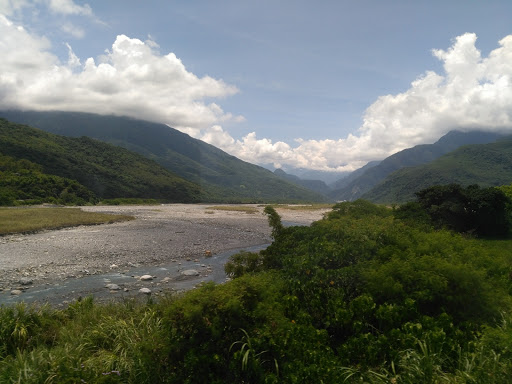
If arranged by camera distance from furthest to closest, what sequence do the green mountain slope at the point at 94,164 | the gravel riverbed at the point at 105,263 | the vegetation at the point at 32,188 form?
the green mountain slope at the point at 94,164
the vegetation at the point at 32,188
the gravel riverbed at the point at 105,263

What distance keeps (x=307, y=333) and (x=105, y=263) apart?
1882cm

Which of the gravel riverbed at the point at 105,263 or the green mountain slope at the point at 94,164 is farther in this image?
the green mountain slope at the point at 94,164

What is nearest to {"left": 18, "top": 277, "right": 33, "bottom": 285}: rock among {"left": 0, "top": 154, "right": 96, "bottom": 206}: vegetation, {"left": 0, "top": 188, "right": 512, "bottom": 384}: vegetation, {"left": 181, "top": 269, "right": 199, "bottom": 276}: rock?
{"left": 181, "top": 269, "right": 199, "bottom": 276}: rock

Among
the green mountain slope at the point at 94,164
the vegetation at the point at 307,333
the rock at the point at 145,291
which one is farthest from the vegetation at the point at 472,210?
the green mountain slope at the point at 94,164

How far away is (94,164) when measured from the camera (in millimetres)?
141875

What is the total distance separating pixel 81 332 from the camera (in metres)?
8.25

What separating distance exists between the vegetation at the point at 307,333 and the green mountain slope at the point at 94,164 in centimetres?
11433

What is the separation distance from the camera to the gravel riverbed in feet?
50.0

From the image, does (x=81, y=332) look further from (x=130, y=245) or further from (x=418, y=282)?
(x=130, y=245)

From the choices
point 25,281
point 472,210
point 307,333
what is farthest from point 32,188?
point 307,333

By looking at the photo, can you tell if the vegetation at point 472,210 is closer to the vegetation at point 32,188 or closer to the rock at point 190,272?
the rock at point 190,272

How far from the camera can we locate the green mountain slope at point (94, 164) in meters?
109

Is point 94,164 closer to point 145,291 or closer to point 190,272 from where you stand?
point 190,272

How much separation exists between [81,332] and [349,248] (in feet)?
25.9
